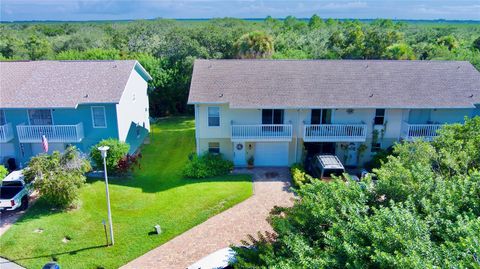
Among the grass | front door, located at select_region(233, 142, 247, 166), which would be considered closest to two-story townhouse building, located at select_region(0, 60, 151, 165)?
the grass

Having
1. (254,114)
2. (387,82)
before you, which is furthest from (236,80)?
(387,82)

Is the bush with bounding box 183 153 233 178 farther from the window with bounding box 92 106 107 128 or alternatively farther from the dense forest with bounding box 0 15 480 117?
the dense forest with bounding box 0 15 480 117

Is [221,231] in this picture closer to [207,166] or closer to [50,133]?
[207,166]

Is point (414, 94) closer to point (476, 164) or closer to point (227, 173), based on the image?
point (476, 164)

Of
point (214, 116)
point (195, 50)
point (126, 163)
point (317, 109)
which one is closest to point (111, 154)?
point (126, 163)

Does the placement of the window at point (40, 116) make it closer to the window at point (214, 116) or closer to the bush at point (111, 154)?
the bush at point (111, 154)
